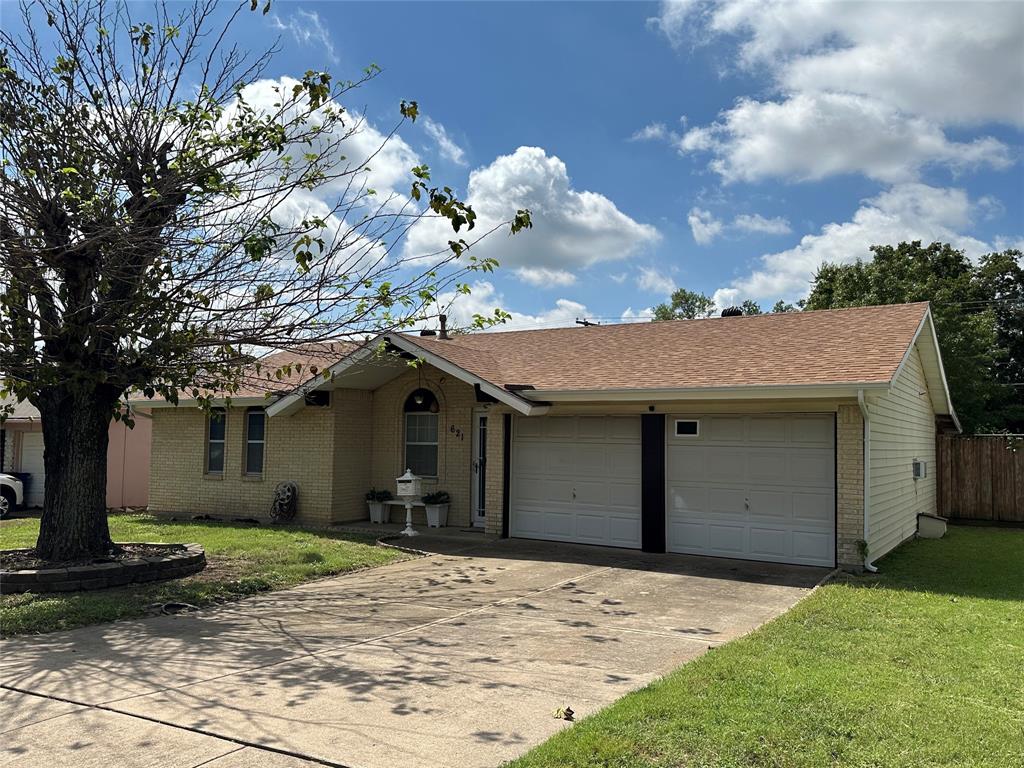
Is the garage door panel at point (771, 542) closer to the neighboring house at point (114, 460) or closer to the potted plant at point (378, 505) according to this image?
the potted plant at point (378, 505)

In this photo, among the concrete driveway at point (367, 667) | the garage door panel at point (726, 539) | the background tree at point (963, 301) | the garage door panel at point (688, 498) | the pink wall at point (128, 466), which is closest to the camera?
the concrete driveway at point (367, 667)

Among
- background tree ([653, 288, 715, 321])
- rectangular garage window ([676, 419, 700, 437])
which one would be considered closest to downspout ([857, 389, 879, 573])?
rectangular garage window ([676, 419, 700, 437])

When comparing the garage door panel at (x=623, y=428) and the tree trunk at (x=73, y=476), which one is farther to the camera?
the garage door panel at (x=623, y=428)

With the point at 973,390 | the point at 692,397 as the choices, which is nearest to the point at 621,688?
the point at 692,397

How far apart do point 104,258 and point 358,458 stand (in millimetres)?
8054

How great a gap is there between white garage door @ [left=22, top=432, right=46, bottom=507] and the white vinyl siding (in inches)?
799

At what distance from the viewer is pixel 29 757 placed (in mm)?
4570

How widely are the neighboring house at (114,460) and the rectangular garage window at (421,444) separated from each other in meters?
8.65

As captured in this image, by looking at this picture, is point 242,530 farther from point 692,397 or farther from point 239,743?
point 239,743

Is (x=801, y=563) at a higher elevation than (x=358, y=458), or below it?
below

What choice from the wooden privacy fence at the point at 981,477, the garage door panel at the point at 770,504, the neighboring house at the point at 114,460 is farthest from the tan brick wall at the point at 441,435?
the wooden privacy fence at the point at 981,477

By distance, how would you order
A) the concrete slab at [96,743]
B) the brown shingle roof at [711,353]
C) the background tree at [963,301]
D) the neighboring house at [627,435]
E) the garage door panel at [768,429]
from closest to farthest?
the concrete slab at [96,743] < the neighboring house at [627,435] < the brown shingle roof at [711,353] < the garage door panel at [768,429] < the background tree at [963,301]

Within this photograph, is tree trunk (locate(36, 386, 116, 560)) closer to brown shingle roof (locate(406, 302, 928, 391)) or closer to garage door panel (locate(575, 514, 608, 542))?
brown shingle roof (locate(406, 302, 928, 391))

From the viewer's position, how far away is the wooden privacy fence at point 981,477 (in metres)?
18.6
